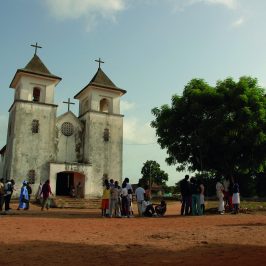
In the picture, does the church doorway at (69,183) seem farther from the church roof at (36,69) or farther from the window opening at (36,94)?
the church roof at (36,69)

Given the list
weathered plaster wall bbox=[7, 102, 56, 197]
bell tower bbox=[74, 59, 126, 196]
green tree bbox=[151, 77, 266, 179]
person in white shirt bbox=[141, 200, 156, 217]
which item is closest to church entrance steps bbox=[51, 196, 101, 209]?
weathered plaster wall bbox=[7, 102, 56, 197]

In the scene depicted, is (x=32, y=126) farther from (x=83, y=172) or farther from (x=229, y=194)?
(x=229, y=194)

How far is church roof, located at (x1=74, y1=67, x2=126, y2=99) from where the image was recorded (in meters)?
34.7

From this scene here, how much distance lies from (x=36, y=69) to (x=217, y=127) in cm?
1932

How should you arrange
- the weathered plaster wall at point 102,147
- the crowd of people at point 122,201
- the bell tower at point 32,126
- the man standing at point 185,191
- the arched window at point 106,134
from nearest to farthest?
the crowd of people at point 122,201
the man standing at point 185,191
the bell tower at point 32,126
the weathered plaster wall at point 102,147
the arched window at point 106,134

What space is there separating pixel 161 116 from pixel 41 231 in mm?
12817

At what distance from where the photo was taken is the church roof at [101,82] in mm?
34688

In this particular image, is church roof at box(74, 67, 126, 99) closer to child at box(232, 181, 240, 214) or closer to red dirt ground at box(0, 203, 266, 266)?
child at box(232, 181, 240, 214)

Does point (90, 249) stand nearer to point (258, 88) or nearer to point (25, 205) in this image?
point (25, 205)

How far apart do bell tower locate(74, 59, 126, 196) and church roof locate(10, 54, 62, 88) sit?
3950 mm

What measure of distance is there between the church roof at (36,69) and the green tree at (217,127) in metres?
14.0

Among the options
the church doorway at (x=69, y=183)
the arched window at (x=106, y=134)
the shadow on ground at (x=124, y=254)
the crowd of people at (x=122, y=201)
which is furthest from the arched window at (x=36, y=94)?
the shadow on ground at (x=124, y=254)

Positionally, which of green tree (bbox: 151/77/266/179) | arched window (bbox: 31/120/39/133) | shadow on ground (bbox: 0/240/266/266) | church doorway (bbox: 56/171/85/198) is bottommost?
shadow on ground (bbox: 0/240/266/266)

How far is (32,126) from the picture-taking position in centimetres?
3134
